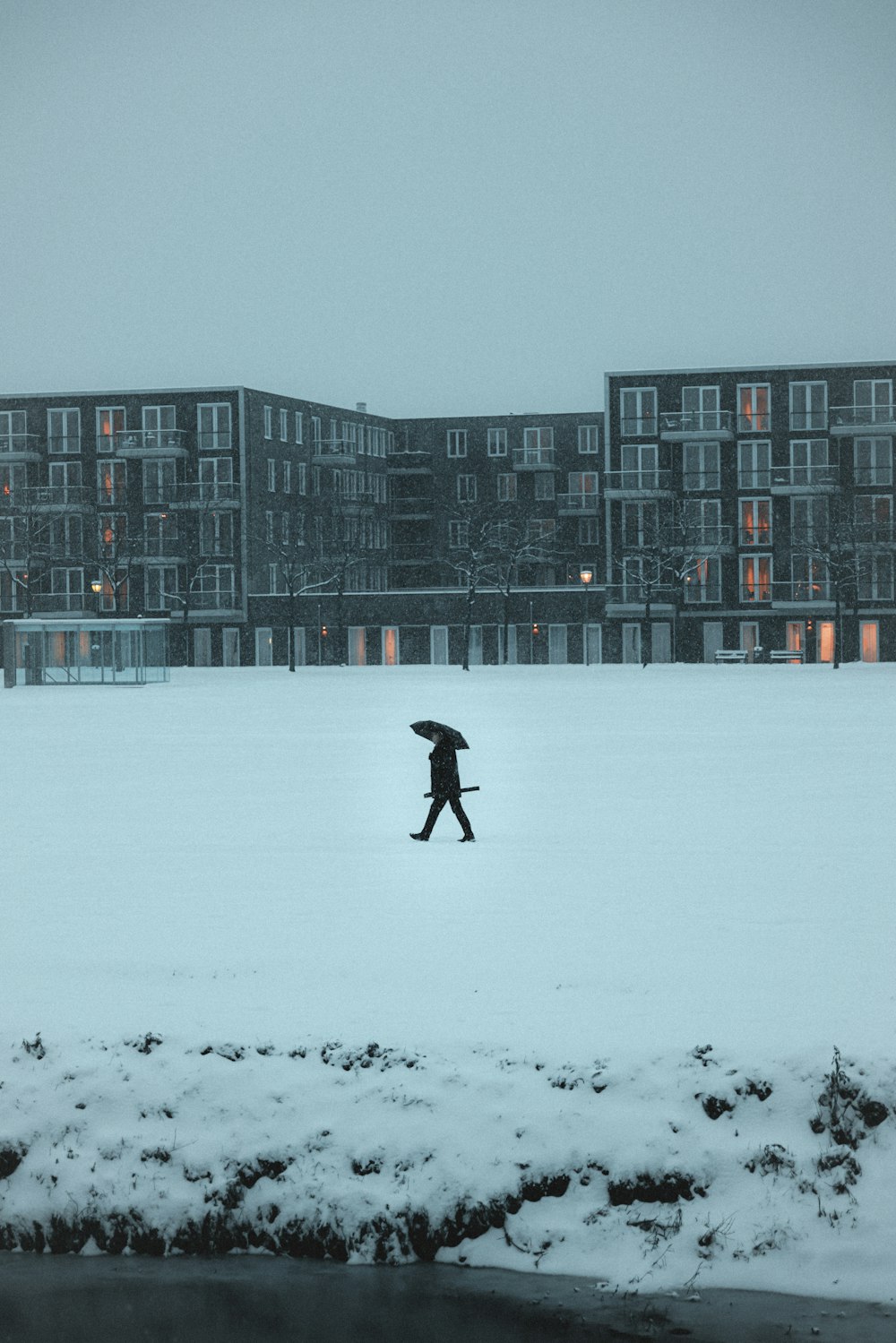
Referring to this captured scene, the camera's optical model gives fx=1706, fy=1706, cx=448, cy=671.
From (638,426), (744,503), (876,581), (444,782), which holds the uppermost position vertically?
(638,426)

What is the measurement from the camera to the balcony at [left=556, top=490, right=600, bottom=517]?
89000 mm

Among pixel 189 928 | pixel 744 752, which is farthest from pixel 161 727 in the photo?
pixel 189 928

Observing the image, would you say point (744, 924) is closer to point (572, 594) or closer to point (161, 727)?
point (161, 727)

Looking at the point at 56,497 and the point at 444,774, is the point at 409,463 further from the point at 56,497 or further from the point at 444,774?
the point at 444,774

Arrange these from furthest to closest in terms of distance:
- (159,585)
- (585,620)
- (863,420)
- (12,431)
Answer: (12,431), (159,585), (585,620), (863,420)

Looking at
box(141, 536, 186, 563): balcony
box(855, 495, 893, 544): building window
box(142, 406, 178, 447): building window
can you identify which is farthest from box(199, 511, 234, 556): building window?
box(855, 495, 893, 544): building window

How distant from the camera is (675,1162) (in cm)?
747

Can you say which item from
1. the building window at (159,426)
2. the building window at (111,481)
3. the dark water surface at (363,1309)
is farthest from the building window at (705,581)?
the dark water surface at (363,1309)

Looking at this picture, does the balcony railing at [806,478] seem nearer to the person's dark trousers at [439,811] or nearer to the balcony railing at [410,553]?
the balcony railing at [410,553]

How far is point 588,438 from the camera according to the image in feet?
297

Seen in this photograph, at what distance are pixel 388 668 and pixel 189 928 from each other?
6189 cm

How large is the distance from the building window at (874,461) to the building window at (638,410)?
927 cm

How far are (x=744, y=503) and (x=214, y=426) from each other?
80.4ft

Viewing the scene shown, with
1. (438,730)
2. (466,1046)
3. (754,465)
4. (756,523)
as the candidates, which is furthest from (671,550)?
(466,1046)
